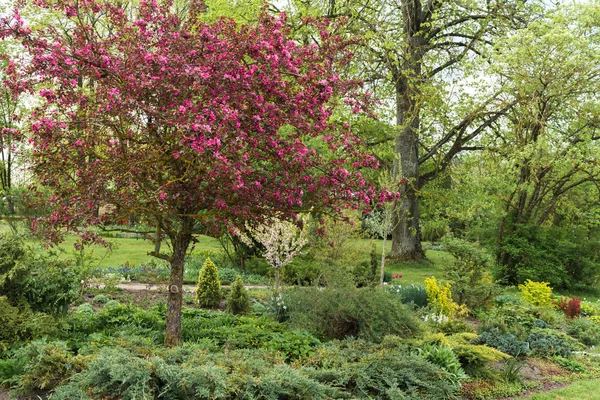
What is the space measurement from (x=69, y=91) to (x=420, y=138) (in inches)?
599

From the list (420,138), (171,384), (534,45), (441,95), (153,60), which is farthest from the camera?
(420,138)

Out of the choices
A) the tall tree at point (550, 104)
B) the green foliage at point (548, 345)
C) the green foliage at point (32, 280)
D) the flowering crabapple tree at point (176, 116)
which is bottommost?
the green foliage at point (548, 345)

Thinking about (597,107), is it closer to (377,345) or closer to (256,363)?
(377,345)

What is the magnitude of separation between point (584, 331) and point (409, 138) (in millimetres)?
9553

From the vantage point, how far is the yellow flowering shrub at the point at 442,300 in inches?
309

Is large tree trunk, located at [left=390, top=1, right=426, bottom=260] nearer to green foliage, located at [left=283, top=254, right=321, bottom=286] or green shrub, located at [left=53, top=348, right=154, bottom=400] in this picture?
green foliage, located at [left=283, top=254, right=321, bottom=286]

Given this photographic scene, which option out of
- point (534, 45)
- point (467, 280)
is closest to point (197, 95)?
point (467, 280)

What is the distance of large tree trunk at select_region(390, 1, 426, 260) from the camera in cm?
1573

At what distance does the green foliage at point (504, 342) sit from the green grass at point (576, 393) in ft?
2.64

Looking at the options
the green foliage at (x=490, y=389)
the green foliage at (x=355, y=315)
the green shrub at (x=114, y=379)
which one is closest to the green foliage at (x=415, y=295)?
the green foliage at (x=355, y=315)

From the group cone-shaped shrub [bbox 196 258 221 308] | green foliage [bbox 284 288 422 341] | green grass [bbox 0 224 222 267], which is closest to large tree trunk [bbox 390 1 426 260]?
green grass [bbox 0 224 222 267]

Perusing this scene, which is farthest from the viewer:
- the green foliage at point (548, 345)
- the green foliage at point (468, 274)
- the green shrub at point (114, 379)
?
the green foliage at point (468, 274)

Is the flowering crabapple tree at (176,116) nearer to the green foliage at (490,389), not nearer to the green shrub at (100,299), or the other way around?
the green foliage at (490,389)

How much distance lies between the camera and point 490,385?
5863 millimetres
